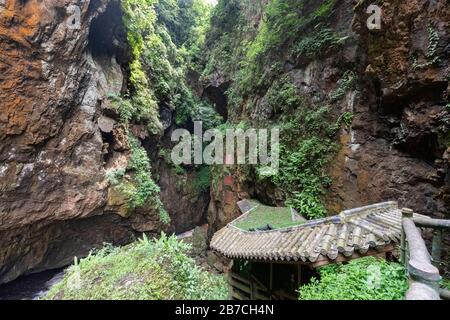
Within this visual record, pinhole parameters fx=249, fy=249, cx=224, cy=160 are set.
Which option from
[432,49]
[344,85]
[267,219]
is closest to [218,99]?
[344,85]

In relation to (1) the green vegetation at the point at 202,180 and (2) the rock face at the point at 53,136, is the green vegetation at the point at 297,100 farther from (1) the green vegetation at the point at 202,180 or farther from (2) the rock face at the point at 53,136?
(2) the rock face at the point at 53,136

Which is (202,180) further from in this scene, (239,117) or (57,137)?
(57,137)

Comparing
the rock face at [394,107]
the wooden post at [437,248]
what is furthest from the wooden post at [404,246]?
the rock face at [394,107]

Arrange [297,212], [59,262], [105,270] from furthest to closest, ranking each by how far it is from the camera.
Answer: [59,262], [297,212], [105,270]

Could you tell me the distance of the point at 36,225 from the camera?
8.84m

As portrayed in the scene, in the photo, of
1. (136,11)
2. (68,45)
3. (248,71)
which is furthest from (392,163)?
(136,11)

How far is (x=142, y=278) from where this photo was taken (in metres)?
4.09

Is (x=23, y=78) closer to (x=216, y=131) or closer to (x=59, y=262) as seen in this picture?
(x=59, y=262)

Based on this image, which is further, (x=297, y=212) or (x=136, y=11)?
(x=136, y=11)

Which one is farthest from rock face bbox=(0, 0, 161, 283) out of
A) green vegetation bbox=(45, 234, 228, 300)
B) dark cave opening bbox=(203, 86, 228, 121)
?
dark cave opening bbox=(203, 86, 228, 121)

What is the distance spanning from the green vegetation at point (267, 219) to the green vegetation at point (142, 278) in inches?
147

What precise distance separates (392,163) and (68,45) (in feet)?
36.6

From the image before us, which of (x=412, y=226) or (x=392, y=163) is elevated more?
(x=392, y=163)

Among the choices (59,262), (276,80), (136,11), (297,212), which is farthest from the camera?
(136,11)
